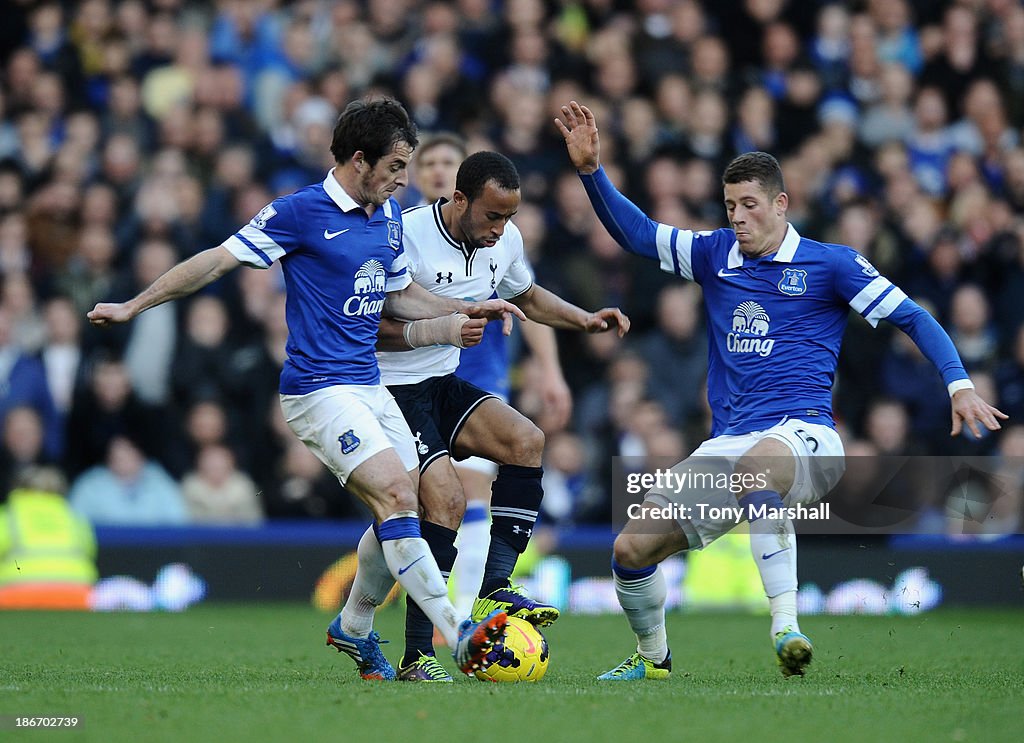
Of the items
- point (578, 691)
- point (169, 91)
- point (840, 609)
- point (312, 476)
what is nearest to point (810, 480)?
point (578, 691)

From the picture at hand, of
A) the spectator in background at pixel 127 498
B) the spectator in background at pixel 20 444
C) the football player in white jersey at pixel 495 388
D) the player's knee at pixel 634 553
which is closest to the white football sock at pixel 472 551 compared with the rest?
the football player in white jersey at pixel 495 388

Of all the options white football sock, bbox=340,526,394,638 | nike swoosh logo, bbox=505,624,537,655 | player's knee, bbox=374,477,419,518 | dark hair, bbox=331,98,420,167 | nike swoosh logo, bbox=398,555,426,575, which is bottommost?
nike swoosh logo, bbox=505,624,537,655

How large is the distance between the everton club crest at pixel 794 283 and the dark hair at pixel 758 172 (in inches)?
14.8

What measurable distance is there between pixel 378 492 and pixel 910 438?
6458 millimetres

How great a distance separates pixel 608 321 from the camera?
7.43 metres

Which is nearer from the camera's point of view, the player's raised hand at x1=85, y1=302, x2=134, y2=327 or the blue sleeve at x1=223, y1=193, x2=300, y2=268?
the player's raised hand at x1=85, y1=302, x2=134, y2=327

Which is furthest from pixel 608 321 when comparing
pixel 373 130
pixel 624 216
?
pixel 373 130

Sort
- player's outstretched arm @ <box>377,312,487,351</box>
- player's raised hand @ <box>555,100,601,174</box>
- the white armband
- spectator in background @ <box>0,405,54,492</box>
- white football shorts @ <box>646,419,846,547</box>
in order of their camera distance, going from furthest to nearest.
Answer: spectator in background @ <box>0,405,54,492</box>
player's raised hand @ <box>555,100,601,174</box>
white football shorts @ <box>646,419,846,547</box>
player's outstretched arm @ <box>377,312,487,351</box>
the white armband

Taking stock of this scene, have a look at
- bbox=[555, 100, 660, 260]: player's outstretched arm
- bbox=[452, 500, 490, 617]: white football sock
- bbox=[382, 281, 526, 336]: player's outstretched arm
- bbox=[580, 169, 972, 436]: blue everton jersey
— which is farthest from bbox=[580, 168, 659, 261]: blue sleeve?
bbox=[452, 500, 490, 617]: white football sock

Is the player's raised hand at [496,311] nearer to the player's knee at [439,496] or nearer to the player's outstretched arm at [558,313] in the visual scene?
the player's outstretched arm at [558,313]

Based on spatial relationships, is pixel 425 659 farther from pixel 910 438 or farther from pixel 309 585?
pixel 910 438

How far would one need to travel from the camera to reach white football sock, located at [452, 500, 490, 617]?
30.4 feet

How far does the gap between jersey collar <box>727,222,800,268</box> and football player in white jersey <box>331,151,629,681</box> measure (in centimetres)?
59

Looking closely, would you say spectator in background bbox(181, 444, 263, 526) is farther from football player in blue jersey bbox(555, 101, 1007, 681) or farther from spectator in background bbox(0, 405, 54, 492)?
football player in blue jersey bbox(555, 101, 1007, 681)
